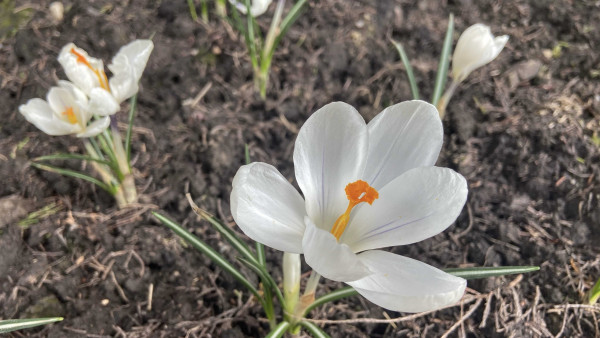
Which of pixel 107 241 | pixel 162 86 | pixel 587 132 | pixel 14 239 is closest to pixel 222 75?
pixel 162 86

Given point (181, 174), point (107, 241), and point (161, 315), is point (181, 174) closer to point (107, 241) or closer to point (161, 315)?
point (107, 241)

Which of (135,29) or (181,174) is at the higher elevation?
(135,29)

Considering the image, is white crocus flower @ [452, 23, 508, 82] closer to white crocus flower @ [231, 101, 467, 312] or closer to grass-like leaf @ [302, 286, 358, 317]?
white crocus flower @ [231, 101, 467, 312]

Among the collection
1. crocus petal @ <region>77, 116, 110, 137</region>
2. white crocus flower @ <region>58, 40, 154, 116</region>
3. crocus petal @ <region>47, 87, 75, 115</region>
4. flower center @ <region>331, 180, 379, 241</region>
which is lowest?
crocus petal @ <region>77, 116, 110, 137</region>

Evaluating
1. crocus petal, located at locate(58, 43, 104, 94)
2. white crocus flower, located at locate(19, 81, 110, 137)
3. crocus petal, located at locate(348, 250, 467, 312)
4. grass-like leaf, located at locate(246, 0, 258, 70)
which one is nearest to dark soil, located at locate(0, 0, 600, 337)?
grass-like leaf, located at locate(246, 0, 258, 70)

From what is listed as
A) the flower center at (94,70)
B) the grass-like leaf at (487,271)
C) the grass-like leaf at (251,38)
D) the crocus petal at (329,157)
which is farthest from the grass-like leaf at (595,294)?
the flower center at (94,70)

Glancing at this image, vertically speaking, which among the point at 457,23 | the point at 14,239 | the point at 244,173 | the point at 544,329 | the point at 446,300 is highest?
the point at 244,173

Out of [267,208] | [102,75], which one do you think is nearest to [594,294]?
[267,208]
